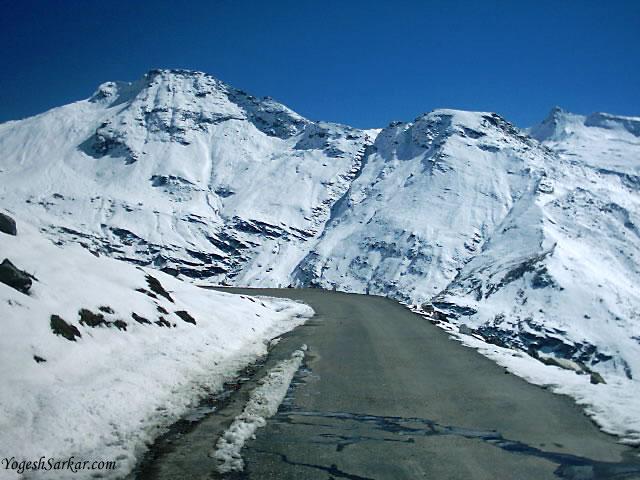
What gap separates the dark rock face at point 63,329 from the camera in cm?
945

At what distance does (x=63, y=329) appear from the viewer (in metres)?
9.60

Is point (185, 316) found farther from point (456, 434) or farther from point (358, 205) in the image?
point (358, 205)

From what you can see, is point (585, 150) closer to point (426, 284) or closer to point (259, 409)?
point (426, 284)

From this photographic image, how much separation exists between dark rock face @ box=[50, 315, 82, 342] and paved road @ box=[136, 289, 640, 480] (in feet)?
12.3

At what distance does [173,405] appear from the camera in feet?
27.2

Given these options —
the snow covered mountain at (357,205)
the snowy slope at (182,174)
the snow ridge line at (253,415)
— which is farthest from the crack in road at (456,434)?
the snowy slope at (182,174)

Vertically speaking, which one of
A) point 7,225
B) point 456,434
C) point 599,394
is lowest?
point 456,434

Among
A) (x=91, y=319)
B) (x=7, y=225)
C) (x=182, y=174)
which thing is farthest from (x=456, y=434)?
(x=182, y=174)

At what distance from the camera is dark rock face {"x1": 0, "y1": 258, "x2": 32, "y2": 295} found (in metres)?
9.88

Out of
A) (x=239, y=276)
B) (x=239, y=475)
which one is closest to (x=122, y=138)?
(x=239, y=276)

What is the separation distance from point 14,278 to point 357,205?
311 feet

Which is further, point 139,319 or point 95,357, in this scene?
point 139,319

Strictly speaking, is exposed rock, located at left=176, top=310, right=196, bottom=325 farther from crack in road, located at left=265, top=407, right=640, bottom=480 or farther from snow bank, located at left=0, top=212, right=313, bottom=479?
crack in road, located at left=265, top=407, right=640, bottom=480

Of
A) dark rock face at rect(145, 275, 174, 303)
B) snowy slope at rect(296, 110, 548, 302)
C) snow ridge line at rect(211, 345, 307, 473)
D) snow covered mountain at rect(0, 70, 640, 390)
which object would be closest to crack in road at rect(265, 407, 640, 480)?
snow ridge line at rect(211, 345, 307, 473)
